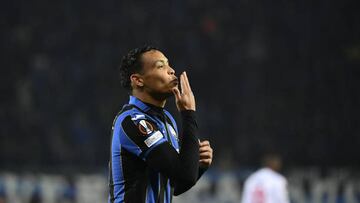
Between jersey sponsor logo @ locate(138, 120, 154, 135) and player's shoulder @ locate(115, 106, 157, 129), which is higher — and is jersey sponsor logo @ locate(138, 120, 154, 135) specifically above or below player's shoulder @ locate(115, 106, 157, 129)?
below

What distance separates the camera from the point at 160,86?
353 centimetres

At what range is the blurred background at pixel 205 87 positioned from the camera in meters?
12.2

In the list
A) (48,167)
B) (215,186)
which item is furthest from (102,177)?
(215,186)

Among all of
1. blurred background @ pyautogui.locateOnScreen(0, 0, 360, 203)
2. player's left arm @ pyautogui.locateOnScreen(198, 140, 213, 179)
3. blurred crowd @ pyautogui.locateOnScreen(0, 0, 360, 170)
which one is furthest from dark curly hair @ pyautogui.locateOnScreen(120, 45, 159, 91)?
blurred crowd @ pyautogui.locateOnScreen(0, 0, 360, 170)

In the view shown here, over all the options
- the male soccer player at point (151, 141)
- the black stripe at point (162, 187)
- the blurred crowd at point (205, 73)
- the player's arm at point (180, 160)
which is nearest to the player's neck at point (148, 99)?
the male soccer player at point (151, 141)

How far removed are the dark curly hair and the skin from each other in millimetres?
18

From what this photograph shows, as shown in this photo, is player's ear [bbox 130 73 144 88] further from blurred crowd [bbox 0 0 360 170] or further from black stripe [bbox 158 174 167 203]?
blurred crowd [bbox 0 0 360 170]

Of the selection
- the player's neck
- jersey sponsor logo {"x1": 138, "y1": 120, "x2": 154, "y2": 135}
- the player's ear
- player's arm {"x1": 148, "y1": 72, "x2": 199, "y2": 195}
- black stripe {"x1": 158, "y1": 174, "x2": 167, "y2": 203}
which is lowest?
black stripe {"x1": 158, "y1": 174, "x2": 167, "y2": 203}

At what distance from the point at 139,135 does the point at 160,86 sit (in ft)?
0.79

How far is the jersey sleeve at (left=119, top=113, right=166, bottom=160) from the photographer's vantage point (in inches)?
135

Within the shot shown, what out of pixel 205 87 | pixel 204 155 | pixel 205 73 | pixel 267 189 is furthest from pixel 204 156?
pixel 205 73

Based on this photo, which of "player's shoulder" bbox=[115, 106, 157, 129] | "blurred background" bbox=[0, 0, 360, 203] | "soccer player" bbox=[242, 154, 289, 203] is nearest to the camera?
"player's shoulder" bbox=[115, 106, 157, 129]

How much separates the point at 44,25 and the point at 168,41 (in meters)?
2.10

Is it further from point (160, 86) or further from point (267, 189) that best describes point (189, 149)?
point (267, 189)
